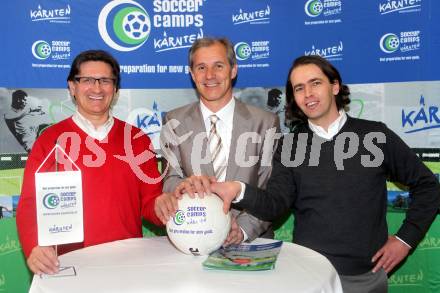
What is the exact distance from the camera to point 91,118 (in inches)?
93.7

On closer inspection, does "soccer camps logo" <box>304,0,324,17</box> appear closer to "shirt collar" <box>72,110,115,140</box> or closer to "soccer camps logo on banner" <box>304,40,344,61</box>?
"soccer camps logo on banner" <box>304,40,344,61</box>

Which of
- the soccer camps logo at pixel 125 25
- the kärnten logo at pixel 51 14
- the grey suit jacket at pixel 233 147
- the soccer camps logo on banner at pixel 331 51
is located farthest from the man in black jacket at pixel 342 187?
the kärnten logo at pixel 51 14

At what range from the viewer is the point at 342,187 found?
2.18 m

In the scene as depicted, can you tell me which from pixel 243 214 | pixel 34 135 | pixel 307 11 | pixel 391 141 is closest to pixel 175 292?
pixel 243 214

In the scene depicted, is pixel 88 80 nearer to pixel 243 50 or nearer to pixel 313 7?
pixel 243 50

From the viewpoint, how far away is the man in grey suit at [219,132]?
2.42m

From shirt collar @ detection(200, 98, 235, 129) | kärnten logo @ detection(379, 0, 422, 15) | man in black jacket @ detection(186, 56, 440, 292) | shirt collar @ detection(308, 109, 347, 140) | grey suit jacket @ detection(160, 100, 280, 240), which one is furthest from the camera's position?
kärnten logo @ detection(379, 0, 422, 15)

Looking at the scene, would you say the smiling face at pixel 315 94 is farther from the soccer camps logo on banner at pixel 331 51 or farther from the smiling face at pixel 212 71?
the soccer camps logo on banner at pixel 331 51

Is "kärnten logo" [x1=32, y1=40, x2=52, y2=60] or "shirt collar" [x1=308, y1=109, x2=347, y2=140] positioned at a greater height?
"kärnten logo" [x1=32, y1=40, x2=52, y2=60]

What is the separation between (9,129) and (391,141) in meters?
2.07

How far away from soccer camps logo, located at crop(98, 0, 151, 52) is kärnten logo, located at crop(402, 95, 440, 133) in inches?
63.0

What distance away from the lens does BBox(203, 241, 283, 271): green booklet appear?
160cm

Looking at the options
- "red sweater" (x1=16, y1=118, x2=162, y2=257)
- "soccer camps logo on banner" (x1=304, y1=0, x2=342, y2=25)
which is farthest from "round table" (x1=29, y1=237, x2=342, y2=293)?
"soccer camps logo on banner" (x1=304, y1=0, x2=342, y2=25)

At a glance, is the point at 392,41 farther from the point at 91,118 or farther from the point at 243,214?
the point at 91,118
